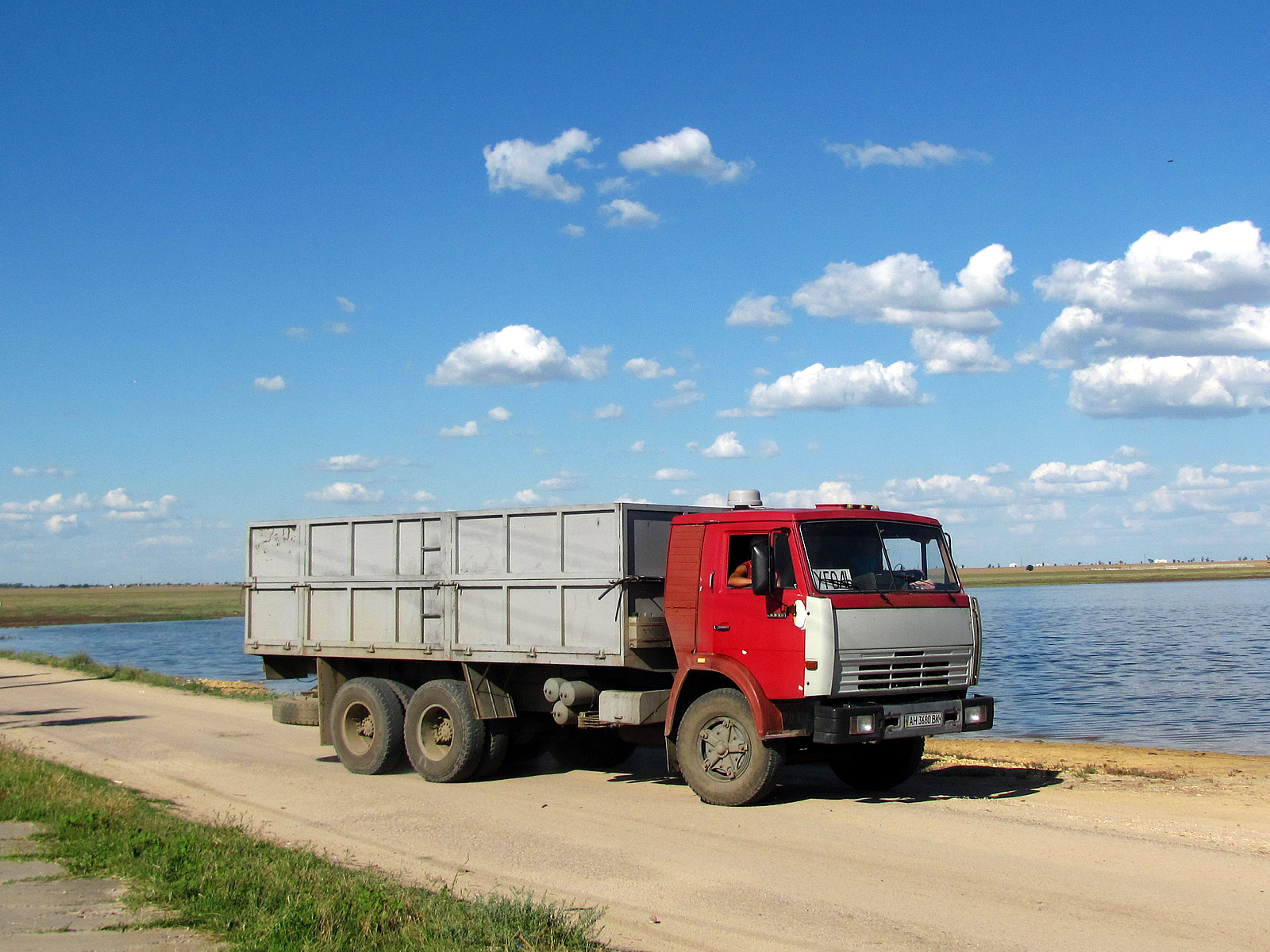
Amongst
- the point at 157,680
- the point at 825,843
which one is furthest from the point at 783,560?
the point at 157,680

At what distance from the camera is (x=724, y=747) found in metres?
10.7

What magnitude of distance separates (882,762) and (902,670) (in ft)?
5.87

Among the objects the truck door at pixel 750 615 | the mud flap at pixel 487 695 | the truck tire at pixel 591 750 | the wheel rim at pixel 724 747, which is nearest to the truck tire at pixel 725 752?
the wheel rim at pixel 724 747

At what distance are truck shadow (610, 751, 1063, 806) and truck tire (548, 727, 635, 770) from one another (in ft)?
0.66

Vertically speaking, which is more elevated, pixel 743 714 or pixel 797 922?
pixel 743 714

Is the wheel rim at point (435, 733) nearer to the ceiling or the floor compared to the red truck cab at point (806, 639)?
nearer to the floor

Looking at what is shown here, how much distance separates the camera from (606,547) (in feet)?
37.4

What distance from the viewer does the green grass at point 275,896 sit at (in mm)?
6074

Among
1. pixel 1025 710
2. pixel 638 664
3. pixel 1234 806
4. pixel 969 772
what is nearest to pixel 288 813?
pixel 638 664

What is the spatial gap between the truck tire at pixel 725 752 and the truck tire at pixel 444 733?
2.76 m

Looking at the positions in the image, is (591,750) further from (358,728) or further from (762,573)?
(762,573)

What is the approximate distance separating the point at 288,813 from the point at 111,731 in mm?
8405

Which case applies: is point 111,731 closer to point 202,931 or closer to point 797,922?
point 202,931

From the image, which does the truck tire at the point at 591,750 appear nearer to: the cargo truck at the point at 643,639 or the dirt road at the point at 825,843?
the cargo truck at the point at 643,639
